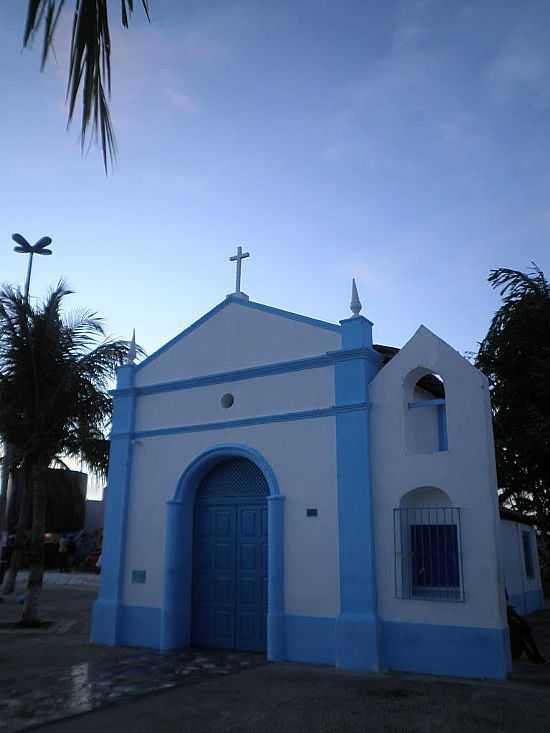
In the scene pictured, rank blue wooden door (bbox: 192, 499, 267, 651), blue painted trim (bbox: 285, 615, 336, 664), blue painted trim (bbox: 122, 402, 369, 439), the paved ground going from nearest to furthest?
the paved ground → blue painted trim (bbox: 285, 615, 336, 664) → blue painted trim (bbox: 122, 402, 369, 439) → blue wooden door (bbox: 192, 499, 267, 651)

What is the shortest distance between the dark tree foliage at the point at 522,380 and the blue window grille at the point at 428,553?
5721 mm

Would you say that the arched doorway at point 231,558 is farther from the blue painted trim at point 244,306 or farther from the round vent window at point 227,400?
the blue painted trim at point 244,306

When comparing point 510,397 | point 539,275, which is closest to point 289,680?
point 510,397

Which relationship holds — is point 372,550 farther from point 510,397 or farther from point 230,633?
point 510,397

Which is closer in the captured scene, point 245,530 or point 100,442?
point 245,530

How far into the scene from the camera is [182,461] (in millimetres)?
11375

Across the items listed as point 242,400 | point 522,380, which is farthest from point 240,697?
point 522,380

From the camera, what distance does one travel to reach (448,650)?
26.9 ft

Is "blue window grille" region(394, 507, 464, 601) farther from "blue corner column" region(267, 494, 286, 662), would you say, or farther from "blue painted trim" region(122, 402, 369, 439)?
"blue corner column" region(267, 494, 286, 662)

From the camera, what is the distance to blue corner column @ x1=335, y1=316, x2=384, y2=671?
28.5 ft

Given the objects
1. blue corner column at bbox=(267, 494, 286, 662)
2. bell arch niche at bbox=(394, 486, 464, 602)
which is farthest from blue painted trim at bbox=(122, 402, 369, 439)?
bell arch niche at bbox=(394, 486, 464, 602)

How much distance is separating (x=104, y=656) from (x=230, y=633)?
6.48 feet

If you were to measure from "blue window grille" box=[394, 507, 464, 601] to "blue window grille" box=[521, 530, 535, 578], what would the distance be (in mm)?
9215

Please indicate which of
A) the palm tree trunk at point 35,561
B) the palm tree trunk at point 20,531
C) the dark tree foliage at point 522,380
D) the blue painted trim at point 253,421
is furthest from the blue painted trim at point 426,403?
→ the palm tree trunk at point 20,531
